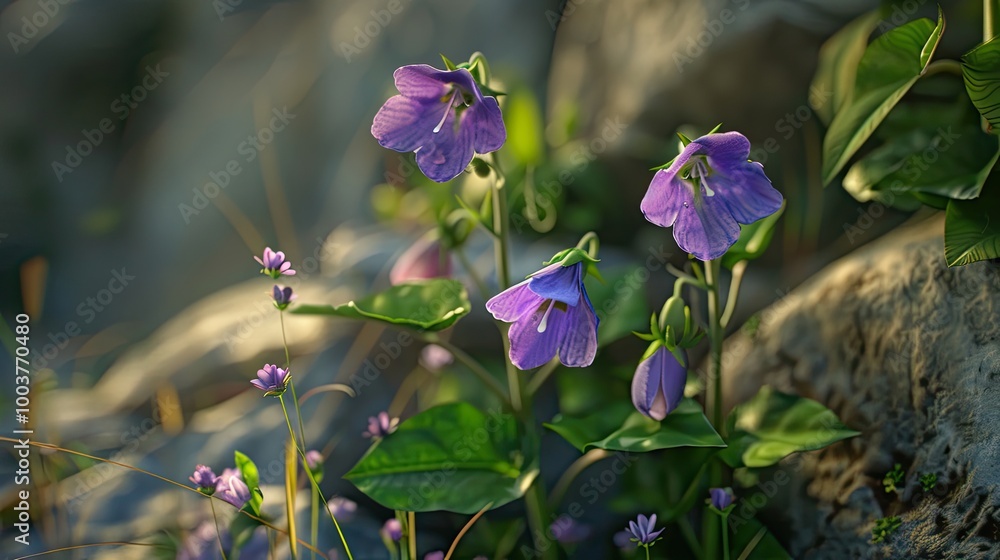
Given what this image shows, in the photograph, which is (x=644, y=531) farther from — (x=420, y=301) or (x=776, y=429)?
(x=420, y=301)

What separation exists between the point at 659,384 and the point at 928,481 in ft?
1.49

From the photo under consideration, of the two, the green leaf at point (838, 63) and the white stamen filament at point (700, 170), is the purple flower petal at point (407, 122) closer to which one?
the white stamen filament at point (700, 170)

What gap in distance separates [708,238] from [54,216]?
277 centimetres

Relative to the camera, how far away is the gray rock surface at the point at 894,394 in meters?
1.22

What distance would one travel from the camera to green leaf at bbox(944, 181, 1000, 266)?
1.22m

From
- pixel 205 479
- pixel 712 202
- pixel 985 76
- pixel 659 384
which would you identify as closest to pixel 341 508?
pixel 205 479

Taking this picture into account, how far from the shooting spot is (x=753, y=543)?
142cm

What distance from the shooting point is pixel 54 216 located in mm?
3029

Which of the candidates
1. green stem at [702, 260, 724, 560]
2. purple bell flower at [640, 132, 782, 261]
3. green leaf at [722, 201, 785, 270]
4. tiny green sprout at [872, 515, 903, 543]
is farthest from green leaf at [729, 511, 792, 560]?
purple bell flower at [640, 132, 782, 261]

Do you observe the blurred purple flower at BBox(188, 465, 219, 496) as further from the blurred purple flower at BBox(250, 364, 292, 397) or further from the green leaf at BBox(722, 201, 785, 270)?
the green leaf at BBox(722, 201, 785, 270)

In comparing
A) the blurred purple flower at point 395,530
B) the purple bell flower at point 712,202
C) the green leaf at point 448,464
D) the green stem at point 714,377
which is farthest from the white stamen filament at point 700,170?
the blurred purple flower at point 395,530

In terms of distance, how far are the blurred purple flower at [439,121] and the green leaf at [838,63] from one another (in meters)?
0.84

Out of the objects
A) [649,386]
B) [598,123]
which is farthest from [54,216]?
[649,386]

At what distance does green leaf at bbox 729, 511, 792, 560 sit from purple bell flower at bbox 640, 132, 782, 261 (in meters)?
0.59
